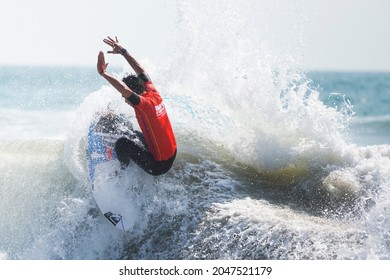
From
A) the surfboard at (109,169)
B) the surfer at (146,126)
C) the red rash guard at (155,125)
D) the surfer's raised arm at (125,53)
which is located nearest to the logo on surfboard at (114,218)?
the surfboard at (109,169)

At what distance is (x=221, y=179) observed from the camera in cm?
710

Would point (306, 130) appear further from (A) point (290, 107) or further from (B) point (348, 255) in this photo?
(B) point (348, 255)

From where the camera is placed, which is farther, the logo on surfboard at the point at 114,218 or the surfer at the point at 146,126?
the logo on surfboard at the point at 114,218

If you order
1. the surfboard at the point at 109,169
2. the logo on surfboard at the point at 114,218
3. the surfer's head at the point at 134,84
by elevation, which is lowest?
the logo on surfboard at the point at 114,218

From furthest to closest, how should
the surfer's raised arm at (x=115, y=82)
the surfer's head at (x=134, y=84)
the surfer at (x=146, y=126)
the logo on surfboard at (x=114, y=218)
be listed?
the logo on surfboard at (x=114, y=218), the surfer's head at (x=134, y=84), the surfer at (x=146, y=126), the surfer's raised arm at (x=115, y=82)

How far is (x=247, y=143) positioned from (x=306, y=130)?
0.86 metres

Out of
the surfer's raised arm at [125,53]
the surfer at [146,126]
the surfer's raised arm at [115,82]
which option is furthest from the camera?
the surfer's raised arm at [125,53]

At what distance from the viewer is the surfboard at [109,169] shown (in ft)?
21.7

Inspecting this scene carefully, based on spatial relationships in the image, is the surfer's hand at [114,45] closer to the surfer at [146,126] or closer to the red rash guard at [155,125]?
the surfer at [146,126]

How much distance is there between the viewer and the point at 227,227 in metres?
6.17

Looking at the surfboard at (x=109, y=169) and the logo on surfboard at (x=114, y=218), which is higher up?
the surfboard at (x=109, y=169)

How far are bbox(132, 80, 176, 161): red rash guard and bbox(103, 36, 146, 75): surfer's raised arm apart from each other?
0.34m

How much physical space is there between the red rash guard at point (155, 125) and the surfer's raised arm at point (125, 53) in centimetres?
34

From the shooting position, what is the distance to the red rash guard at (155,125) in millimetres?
6195
